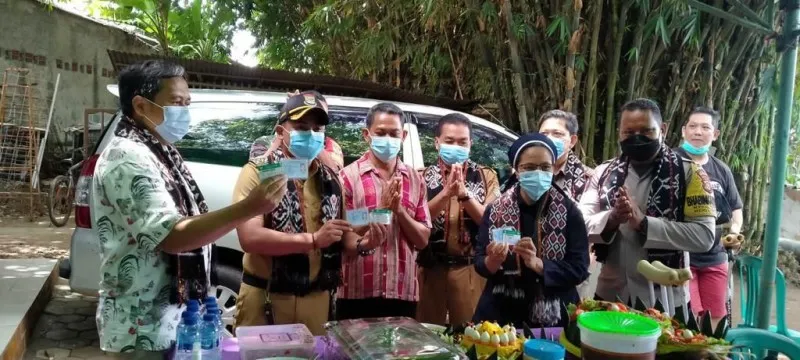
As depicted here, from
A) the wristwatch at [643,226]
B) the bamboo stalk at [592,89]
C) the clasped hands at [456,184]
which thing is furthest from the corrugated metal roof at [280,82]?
the wristwatch at [643,226]

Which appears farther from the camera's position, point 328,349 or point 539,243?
point 539,243

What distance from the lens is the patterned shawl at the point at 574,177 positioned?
10.6 ft

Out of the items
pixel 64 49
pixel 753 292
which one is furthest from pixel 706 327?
pixel 64 49

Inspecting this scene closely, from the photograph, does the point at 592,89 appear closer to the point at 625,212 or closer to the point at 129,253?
the point at 625,212

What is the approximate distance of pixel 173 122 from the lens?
5.95 ft

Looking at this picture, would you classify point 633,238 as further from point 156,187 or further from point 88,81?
point 88,81

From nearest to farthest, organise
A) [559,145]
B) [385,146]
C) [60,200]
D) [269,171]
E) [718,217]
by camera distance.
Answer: [269,171]
[385,146]
[559,145]
[718,217]
[60,200]

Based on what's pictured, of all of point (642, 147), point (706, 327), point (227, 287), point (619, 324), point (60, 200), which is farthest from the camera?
point (60, 200)

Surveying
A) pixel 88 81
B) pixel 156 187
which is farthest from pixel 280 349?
pixel 88 81

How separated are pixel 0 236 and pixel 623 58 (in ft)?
26.1

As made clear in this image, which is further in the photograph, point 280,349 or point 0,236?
point 0,236

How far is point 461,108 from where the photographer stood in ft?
22.5

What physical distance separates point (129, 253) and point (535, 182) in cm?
161

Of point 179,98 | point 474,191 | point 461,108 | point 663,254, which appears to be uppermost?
point 461,108
